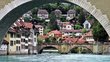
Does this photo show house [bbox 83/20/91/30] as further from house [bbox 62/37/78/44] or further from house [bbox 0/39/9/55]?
house [bbox 0/39/9/55]

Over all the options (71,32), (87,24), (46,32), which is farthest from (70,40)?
(87,24)

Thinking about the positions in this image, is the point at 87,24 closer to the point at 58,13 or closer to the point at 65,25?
the point at 65,25

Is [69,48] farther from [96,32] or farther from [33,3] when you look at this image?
[33,3]

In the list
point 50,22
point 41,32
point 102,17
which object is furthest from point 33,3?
point 50,22

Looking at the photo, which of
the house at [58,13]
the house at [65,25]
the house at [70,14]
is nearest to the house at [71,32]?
the house at [65,25]

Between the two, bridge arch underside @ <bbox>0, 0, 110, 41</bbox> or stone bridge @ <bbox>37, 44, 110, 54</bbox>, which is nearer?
bridge arch underside @ <bbox>0, 0, 110, 41</bbox>

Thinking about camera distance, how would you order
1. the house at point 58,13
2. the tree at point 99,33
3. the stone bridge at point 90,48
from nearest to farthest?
the tree at point 99,33 < the stone bridge at point 90,48 < the house at point 58,13

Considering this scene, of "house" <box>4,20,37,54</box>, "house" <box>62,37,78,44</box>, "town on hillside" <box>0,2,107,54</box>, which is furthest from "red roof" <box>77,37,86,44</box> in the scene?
"house" <box>4,20,37,54</box>

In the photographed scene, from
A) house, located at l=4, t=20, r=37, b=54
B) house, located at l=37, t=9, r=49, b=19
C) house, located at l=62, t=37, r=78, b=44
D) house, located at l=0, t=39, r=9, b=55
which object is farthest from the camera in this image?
house, located at l=37, t=9, r=49, b=19

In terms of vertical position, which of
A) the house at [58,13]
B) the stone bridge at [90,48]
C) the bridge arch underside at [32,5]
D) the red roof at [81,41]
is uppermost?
the house at [58,13]

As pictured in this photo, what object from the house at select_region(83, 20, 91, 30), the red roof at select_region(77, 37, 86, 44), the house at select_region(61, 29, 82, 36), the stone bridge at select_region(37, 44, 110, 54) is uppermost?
the house at select_region(83, 20, 91, 30)

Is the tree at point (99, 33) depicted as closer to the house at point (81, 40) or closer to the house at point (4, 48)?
the house at point (81, 40)
